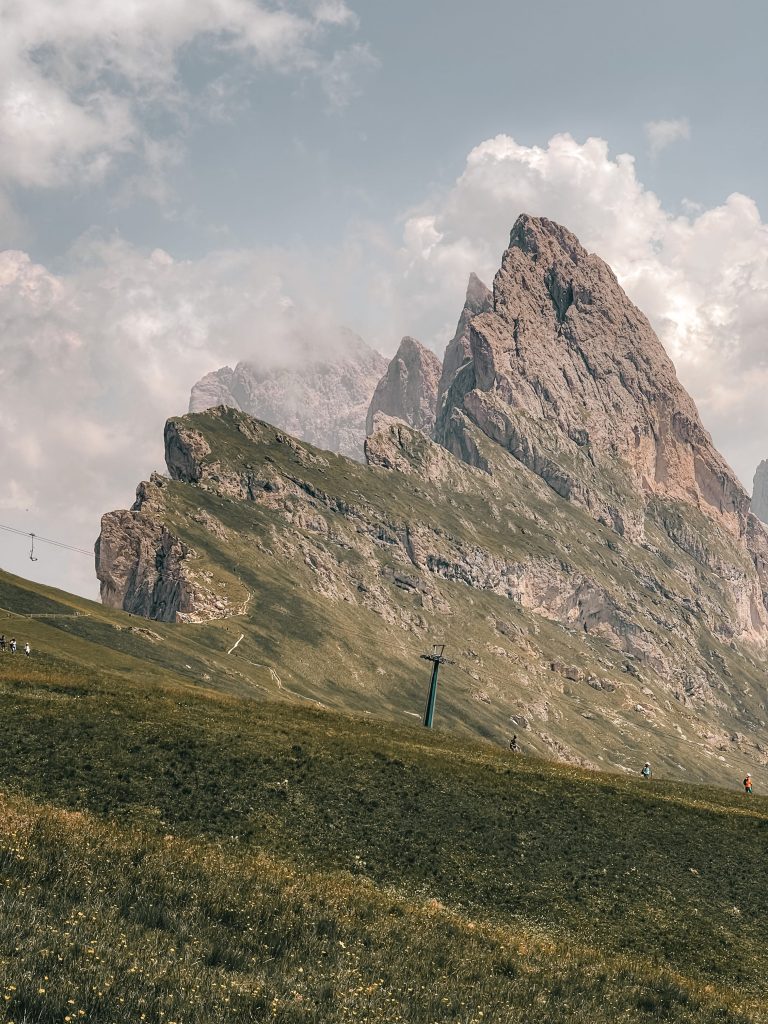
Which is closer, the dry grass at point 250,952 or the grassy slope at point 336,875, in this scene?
the dry grass at point 250,952

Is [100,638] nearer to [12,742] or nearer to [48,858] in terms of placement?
[12,742]

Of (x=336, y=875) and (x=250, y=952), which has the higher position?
(x=250, y=952)

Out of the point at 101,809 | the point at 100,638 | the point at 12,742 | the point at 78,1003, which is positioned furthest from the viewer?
the point at 100,638

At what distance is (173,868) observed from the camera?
26.2m

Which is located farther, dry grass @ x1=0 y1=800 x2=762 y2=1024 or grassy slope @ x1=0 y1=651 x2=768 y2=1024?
grassy slope @ x1=0 y1=651 x2=768 y2=1024

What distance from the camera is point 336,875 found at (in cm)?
3334

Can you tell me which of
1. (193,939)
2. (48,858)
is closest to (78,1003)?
(193,939)

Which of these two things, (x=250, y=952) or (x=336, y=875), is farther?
(x=336, y=875)

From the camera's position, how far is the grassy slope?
63.9ft

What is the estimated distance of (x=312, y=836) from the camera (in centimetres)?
3872

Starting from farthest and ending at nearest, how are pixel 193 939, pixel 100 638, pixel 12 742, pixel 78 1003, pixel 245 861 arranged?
pixel 100 638 < pixel 12 742 < pixel 245 861 < pixel 193 939 < pixel 78 1003

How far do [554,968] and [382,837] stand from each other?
48.9 feet

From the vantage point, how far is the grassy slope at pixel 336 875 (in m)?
19.5

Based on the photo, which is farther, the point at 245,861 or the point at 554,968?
the point at 245,861
